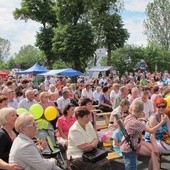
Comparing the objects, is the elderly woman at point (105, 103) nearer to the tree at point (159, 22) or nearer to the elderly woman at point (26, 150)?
the elderly woman at point (26, 150)

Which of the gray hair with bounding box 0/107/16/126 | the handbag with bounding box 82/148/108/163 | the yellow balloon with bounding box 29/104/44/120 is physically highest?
the gray hair with bounding box 0/107/16/126

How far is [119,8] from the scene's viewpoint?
42656 millimetres

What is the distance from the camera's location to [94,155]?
5.55 m

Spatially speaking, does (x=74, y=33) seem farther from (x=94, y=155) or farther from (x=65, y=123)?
(x=94, y=155)

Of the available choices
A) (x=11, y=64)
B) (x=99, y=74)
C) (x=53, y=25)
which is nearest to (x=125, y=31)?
(x=99, y=74)

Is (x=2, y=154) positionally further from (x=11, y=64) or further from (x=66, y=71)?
(x=11, y=64)

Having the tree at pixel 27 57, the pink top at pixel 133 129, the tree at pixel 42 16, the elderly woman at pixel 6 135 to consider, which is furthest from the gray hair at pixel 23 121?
the tree at pixel 27 57

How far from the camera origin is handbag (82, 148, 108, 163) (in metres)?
5.49

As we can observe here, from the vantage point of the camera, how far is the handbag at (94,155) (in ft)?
18.0

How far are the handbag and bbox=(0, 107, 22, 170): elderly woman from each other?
131 centimetres

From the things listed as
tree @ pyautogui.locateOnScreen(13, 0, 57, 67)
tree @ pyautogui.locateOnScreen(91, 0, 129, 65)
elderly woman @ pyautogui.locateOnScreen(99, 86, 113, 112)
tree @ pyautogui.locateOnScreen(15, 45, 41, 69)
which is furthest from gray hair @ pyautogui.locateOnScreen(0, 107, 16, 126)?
tree @ pyautogui.locateOnScreen(15, 45, 41, 69)

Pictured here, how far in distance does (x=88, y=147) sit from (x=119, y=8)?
38831 mm

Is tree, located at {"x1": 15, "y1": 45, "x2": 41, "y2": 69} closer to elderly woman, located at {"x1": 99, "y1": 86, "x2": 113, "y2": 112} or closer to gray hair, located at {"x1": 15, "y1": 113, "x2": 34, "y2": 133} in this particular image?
elderly woman, located at {"x1": 99, "y1": 86, "x2": 113, "y2": 112}

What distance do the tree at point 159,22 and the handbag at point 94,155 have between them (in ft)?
172
